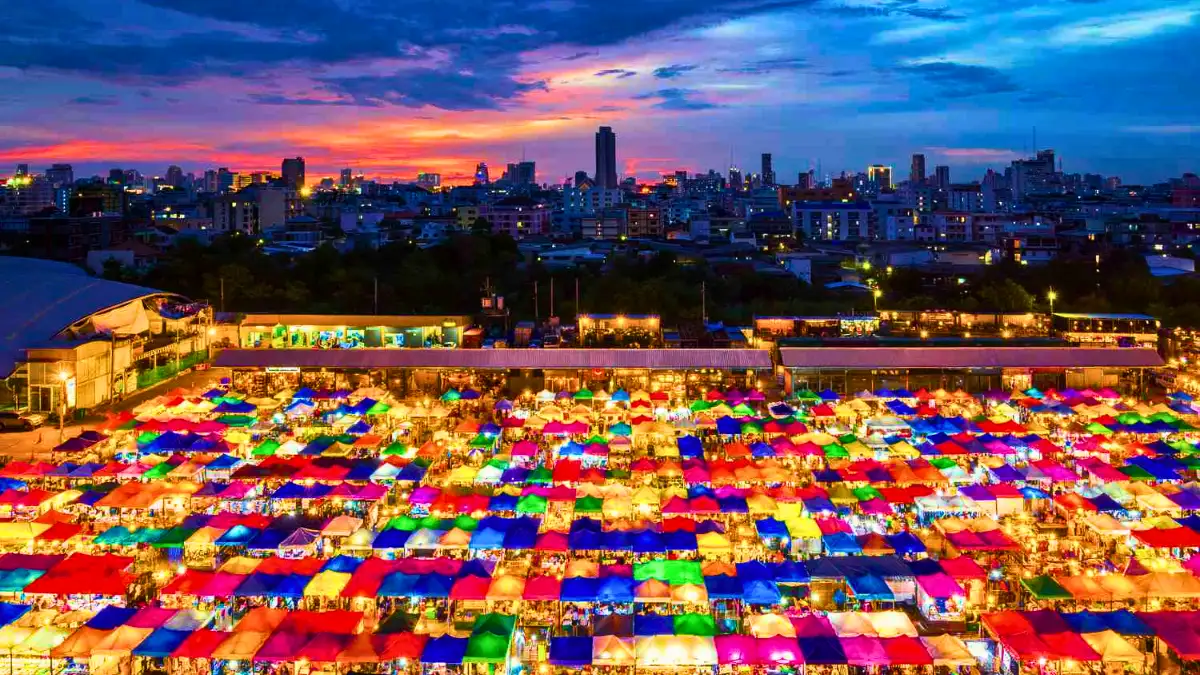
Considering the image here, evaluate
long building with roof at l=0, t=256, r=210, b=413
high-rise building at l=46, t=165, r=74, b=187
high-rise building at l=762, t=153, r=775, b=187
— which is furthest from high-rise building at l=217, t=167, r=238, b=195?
long building with roof at l=0, t=256, r=210, b=413

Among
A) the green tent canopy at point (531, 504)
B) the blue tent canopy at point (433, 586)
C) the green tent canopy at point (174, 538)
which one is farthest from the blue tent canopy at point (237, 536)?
the green tent canopy at point (531, 504)

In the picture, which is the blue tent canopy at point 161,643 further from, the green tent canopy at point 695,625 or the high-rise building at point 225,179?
the high-rise building at point 225,179

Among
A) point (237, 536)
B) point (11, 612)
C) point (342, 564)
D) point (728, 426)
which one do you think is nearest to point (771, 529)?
point (342, 564)

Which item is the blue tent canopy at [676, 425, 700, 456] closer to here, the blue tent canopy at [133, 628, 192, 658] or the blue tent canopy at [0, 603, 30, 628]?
the blue tent canopy at [133, 628, 192, 658]

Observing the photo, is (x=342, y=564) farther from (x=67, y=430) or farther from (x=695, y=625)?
(x=67, y=430)

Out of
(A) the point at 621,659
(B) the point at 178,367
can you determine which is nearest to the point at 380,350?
(B) the point at 178,367
